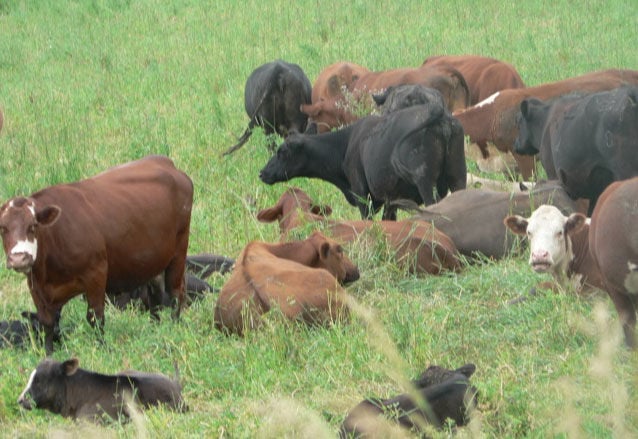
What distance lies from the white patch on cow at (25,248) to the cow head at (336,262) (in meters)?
2.13

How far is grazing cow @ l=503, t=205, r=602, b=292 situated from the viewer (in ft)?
27.9

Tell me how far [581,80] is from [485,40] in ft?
23.6

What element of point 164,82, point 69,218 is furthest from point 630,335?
point 164,82

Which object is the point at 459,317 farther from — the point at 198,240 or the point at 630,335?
the point at 198,240

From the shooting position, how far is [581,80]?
13930 millimetres

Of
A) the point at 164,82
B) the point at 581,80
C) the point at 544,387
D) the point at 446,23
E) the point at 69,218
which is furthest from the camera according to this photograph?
the point at 446,23

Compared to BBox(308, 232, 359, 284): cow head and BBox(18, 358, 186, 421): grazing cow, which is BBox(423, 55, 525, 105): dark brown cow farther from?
BBox(18, 358, 186, 421): grazing cow

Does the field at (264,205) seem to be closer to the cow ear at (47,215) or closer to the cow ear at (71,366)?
the cow ear at (71,366)

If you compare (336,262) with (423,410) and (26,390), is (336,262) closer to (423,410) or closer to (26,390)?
(26,390)

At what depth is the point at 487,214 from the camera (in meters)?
10.7

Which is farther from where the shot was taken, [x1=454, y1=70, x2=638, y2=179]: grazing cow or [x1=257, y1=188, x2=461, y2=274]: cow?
[x1=454, y1=70, x2=638, y2=179]: grazing cow

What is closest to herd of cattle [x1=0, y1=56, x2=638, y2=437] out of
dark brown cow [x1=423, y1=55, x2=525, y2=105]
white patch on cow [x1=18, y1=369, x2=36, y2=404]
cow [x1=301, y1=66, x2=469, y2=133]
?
white patch on cow [x1=18, y1=369, x2=36, y2=404]

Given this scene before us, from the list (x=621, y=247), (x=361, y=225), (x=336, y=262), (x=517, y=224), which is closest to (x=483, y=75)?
(x=361, y=225)

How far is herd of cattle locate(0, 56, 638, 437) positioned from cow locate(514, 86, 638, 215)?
1 centimetres
